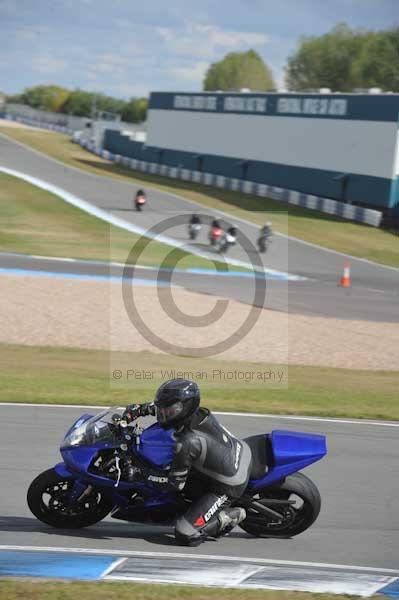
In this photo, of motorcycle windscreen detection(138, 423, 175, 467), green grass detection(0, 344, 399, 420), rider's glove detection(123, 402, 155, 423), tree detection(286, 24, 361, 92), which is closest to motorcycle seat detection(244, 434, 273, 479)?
motorcycle windscreen detection(138, 423, 175, 467)

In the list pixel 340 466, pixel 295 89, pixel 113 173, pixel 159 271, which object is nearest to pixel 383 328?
pixel 159 271

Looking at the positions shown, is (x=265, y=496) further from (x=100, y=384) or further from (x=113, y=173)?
(x=113, y=173)

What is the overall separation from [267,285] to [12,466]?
826 inches

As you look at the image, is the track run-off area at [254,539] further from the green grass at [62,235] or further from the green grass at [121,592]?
the green grass at [62,235]

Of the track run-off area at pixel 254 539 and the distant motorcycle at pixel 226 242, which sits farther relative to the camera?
the distant motorcycle at pixel 226 242

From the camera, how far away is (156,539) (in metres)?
8.07

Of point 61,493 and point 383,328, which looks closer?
point 61,493

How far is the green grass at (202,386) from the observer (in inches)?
546

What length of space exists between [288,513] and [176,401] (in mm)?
1611

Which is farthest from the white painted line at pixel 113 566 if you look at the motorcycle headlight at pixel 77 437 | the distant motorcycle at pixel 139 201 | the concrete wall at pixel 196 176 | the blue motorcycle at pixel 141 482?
the concrete wall at pixel 196 176

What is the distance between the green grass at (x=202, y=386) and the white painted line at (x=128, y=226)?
51.1 ft

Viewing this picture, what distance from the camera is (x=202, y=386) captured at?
1558 centimetres

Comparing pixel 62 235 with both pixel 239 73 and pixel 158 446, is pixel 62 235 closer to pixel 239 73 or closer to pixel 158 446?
pixel 158 446

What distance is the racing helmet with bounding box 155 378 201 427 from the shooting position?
752 cm
